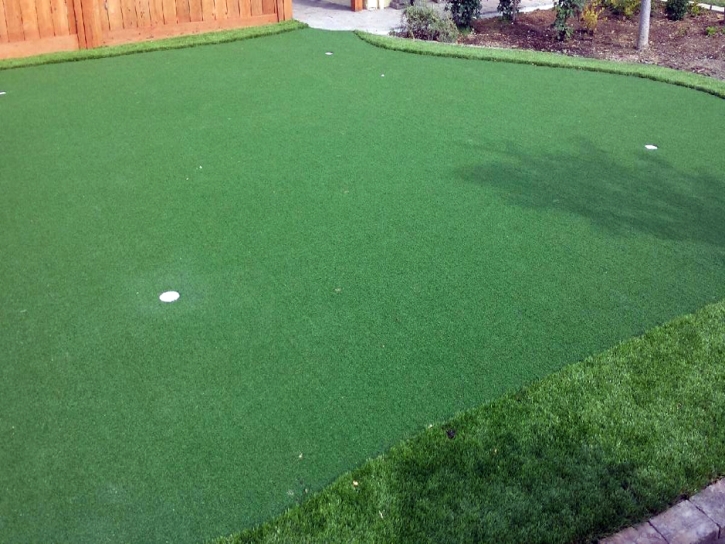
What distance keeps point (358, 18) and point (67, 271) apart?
7.07 m

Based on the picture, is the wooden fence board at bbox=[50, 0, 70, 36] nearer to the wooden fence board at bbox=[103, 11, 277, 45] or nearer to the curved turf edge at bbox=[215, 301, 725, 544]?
the wooden fence board at bbox=[103, 11, 277, 45]

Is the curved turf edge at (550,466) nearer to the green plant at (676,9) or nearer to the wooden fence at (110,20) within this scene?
the wooden fence at (110,20)

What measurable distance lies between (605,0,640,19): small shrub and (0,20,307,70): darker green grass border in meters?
4.08

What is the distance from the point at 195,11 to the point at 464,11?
318 centimetres

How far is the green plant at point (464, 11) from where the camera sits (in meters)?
9.67

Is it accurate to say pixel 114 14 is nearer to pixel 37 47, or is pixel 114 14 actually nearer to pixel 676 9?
pixel 37 47

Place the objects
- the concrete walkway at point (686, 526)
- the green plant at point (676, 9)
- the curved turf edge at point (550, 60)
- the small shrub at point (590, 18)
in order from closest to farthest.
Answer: the concrete walkway at point (686, 526)
the curved turf edge at point (550, 60)
the small shrub at point (590, 18)
the green plant at point (676, 9)

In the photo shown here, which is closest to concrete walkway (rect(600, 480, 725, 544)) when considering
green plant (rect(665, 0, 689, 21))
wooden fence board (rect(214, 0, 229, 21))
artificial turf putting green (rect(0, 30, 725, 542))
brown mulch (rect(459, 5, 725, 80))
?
artificial turf putting green (rect(0, 30, 725, 542))

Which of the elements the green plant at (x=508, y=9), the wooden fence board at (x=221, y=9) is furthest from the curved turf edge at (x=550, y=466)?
the green plant at (x=508, y=9)

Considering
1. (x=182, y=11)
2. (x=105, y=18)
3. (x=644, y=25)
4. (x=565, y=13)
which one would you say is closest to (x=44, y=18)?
(x=105, y=18)

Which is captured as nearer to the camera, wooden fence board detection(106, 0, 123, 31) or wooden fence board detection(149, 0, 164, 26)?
wooden fence board detection(106, 0, 123, 31)

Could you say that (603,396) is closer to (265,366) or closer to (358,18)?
(265,366)

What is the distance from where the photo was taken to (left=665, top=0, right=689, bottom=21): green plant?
10281 mm

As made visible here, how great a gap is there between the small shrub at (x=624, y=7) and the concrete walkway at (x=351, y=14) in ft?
3.00
